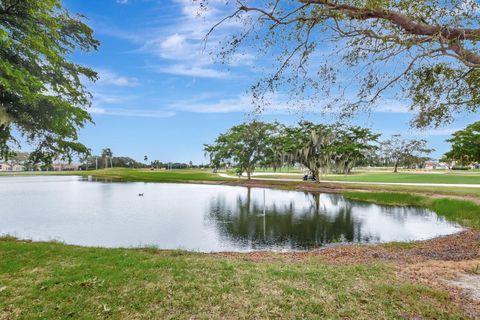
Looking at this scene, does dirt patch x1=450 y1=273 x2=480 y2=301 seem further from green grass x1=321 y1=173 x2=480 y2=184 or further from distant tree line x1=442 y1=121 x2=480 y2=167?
green grass x1=321 y1=173 x2=480 y2=184

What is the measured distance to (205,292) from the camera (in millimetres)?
5125

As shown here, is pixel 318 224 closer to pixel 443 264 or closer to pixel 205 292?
pixel 443 264

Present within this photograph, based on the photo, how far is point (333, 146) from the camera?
123 feet

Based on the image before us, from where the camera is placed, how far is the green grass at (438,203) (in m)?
18.1

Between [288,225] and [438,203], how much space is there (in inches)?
535

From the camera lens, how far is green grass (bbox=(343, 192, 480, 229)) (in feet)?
59.5

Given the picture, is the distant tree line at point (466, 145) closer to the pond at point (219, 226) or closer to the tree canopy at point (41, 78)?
the pond at point (219, 226)

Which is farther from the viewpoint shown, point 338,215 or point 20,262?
point 338,215

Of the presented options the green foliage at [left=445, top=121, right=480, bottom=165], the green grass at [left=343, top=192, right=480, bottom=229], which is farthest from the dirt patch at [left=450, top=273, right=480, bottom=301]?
the green foliage at [left=445, top=121, right=480, bottom=165]

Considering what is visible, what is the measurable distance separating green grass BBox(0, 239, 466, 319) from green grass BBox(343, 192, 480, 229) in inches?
525

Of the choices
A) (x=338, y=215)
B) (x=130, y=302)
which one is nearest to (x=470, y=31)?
(x=130, y=302)

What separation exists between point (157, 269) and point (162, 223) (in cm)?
1150

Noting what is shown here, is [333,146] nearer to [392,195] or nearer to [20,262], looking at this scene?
[392,195]

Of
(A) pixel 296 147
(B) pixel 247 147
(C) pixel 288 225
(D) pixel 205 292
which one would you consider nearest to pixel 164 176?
(B) pixel 247 147
